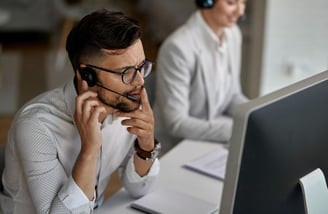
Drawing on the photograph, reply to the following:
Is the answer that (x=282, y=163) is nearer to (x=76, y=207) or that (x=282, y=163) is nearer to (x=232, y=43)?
(x=76, y=207)

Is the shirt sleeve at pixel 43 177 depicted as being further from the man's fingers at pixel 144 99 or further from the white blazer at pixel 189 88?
the white blazer at pixel 189 88

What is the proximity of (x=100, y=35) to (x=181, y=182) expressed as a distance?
54 centimetres

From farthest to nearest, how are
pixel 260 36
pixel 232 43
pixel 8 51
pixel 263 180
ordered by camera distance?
pixel 8 51 < pixel 260 36 < pixel 232 43 < pixel 263 180

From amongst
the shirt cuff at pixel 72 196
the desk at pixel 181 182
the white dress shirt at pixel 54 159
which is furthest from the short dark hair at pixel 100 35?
the desk at pixel 181 182

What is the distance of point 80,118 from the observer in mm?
1399

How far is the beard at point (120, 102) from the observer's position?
1.43 metres

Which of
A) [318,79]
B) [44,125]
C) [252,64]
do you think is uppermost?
[318,79]

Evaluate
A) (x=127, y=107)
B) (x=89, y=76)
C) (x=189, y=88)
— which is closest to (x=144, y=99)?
(x=127, y=107)

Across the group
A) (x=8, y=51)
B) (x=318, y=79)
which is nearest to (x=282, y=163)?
(x=318, y=79)

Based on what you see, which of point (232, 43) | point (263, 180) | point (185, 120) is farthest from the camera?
point (232, 43)

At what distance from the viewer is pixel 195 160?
1.86 meters

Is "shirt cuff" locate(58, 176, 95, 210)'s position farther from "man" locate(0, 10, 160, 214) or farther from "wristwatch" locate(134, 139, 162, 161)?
"wristwatch" locate(134, 139, 162, 161)

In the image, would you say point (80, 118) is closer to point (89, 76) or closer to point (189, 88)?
point (89, 76)

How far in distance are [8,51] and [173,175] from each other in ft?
12.8
